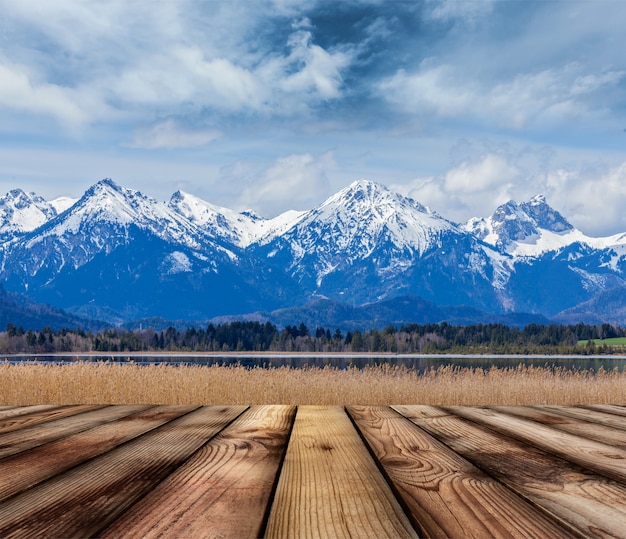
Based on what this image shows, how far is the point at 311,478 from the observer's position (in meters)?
2.22

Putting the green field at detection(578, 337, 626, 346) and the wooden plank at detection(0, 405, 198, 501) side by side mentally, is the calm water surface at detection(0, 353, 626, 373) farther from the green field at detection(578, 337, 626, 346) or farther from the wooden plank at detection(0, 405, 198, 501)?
the wooden plank at detection(0, 405, 198, 501)

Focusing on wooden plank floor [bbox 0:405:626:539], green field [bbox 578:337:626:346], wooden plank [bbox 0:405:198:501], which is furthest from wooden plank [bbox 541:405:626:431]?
green field [bbox 578:337:626:346]

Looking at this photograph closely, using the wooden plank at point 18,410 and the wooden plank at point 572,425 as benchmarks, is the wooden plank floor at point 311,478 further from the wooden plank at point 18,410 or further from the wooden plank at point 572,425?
the wooden plank at point 18,410

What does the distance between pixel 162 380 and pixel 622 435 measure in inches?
665

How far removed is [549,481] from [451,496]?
440 mm

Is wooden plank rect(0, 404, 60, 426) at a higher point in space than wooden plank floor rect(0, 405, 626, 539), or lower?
lower

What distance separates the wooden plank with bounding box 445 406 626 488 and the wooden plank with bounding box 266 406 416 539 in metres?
A: 0.83

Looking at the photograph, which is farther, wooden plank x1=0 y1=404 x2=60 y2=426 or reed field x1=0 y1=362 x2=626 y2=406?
reed field x1=0 y1=362 x2=626 y2=406

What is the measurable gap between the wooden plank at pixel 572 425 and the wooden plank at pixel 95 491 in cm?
193

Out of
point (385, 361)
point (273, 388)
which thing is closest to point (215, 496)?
point (273, 388)

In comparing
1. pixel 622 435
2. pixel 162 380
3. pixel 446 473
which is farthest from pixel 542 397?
pixel 446 473

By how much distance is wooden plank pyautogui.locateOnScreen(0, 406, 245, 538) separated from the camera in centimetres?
172

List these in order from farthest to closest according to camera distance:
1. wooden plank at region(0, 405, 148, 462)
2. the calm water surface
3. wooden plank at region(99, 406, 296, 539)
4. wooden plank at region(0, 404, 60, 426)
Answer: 1. the calm water surface
2. wooden plank at region(0, 404, 60, 426)
3. wooden plank at region(0, 405, 148, 462)
4. wooden plank at region(99, 406, 296, 539)

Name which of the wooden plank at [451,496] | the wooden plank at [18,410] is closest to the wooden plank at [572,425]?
the wooden plank at [451,496]
